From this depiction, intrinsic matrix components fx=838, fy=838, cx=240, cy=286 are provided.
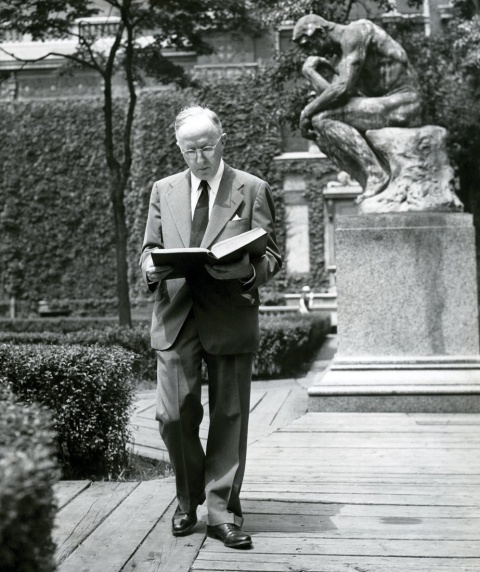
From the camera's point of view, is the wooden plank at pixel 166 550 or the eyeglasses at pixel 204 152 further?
the eyeglasses at pixel 204 152

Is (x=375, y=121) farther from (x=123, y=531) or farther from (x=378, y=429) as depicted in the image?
(x=123, y=531)

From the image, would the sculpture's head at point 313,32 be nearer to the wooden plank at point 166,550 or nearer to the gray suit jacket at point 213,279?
the gray suit jacket at point 213,279

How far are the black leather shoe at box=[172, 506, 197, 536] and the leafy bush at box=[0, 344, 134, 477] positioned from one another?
4.26ft

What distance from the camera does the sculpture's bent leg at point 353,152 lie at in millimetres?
7613

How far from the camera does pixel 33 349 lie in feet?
16.9

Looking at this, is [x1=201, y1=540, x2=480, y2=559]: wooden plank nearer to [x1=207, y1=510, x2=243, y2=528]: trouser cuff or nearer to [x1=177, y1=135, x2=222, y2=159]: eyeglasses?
[x1=207, y1=510, x2=243, y2=528]: trouser cuff

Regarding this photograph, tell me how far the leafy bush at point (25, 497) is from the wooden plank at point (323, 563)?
1448mm

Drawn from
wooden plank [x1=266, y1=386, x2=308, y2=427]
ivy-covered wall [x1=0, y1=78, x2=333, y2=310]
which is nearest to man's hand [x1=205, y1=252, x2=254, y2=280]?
wooden plank [x1=266, y1=386, x2=308, y2=427]

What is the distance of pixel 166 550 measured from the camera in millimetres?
3486

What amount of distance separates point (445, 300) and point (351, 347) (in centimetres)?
89

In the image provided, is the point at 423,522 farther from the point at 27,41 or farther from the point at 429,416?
the point at 27,41

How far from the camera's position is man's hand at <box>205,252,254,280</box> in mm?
3361

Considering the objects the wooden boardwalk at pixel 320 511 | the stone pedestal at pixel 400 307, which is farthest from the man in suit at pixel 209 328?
the stone pedestal at pixel 400 307

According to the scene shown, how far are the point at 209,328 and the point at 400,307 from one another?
3844mm
